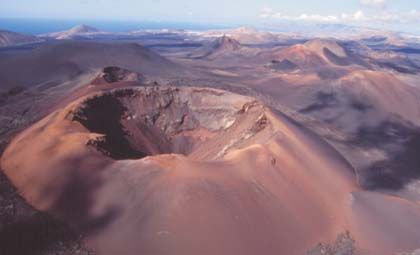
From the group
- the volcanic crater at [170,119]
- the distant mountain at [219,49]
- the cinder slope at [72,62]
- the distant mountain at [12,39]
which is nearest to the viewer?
the volcanic crater at [170,119]

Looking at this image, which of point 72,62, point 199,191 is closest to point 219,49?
point 72,62

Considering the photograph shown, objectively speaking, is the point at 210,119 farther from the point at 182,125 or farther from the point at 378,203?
the point at 378,203

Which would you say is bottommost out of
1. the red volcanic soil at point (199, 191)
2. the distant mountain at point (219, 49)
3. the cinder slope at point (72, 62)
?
the distant mountain at point (219, 49)

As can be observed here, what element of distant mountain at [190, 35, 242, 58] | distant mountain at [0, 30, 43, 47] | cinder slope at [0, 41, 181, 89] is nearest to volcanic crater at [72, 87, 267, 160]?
cinder slope at [0, 41, 181, 89]

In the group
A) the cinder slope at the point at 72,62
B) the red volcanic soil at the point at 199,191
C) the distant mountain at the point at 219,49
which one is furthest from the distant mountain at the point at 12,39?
the red volcanic soil at the point at 199,191

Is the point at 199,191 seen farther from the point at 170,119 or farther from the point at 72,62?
the point at 72,62

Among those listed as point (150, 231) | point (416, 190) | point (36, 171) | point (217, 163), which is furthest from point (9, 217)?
point (416, 190)

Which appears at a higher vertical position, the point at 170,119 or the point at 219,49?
the point at 170,119

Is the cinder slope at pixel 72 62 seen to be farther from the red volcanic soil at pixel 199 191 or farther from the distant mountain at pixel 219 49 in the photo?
the distant mountain at pixel 219 49
